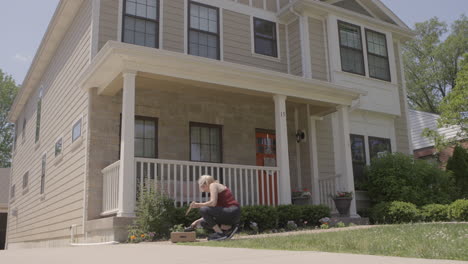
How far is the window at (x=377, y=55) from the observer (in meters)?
14.5

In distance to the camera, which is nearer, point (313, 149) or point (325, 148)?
point (313, 149)

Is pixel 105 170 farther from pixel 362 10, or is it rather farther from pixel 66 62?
pixel 362 10

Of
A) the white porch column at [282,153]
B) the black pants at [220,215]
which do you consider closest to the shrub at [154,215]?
the black pants at [220,215]

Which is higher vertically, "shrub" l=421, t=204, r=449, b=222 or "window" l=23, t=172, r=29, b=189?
"window" l=23, t=172, r=29, b=189

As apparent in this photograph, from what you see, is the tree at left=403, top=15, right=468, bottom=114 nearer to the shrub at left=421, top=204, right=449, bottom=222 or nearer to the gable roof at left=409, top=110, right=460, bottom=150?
the gable roof at left=409, top=110, right=460, bottom=150

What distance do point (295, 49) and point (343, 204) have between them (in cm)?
497

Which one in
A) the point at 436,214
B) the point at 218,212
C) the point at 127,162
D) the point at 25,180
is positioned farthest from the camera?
the point at 25,180

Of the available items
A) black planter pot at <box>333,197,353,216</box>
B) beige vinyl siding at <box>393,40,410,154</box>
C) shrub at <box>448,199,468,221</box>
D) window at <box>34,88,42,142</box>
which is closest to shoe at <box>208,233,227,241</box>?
black planter pot at <box>333,197,353,216</box>

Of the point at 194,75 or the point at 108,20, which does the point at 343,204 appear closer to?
the point at 194,75

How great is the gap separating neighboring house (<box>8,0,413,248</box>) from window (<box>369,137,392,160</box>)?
0.10 m

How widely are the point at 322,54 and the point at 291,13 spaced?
4.88 feet

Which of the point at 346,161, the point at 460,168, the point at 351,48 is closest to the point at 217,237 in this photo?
the point at 346,161

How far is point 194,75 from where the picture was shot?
9555 mm

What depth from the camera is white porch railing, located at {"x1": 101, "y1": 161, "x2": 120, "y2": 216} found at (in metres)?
8.84
